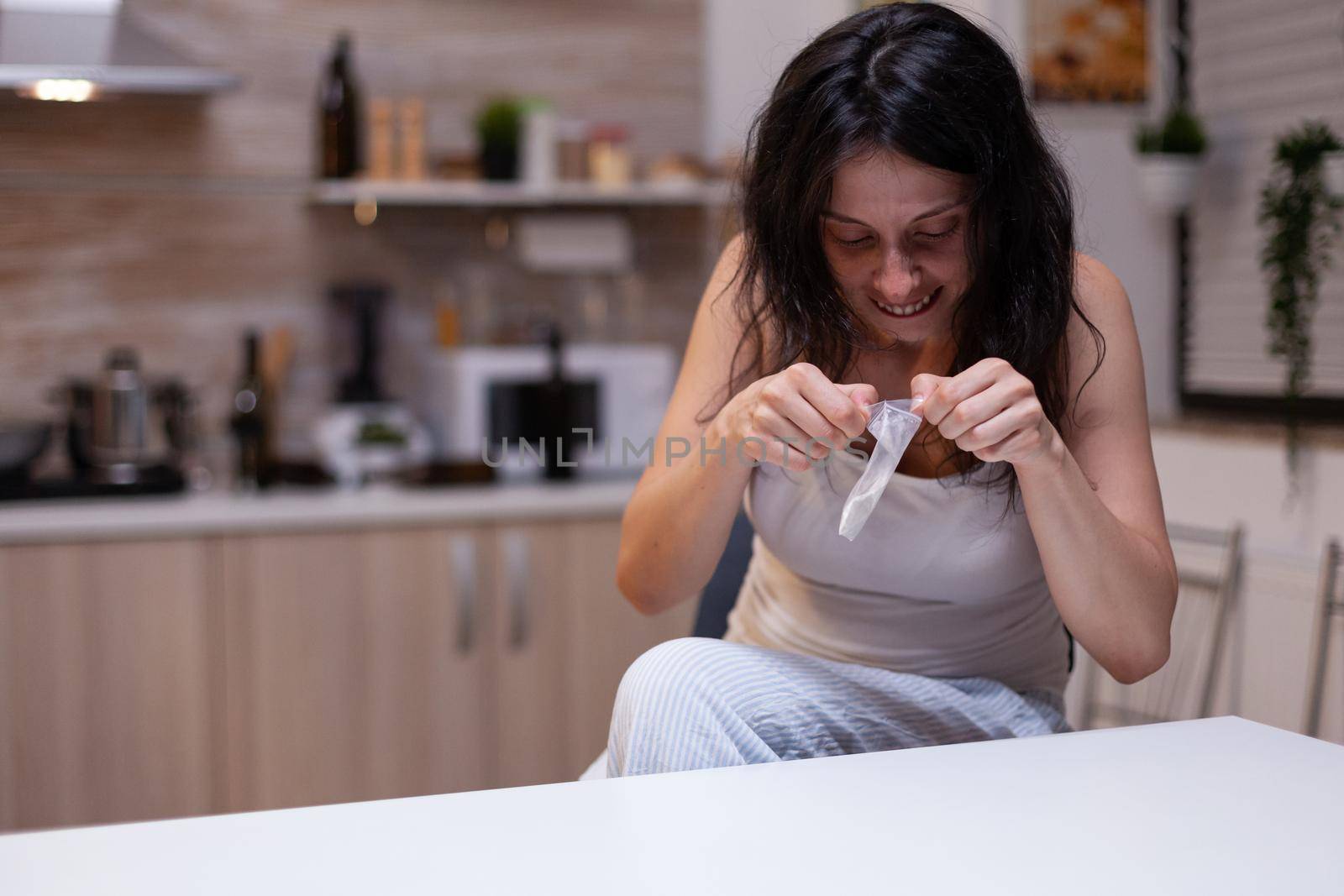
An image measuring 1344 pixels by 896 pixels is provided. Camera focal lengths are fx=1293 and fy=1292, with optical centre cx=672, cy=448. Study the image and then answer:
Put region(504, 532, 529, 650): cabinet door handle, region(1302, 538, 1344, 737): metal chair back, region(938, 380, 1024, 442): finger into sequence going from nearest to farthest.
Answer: region(938, 380, 1024, 442): finger < region(1302, 538, 1344, 737): metal chair back < region(504, 532, 529, 650): cabinet door handle

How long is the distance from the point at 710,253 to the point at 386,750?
1482 mm

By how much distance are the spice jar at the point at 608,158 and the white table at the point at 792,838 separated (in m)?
2.36

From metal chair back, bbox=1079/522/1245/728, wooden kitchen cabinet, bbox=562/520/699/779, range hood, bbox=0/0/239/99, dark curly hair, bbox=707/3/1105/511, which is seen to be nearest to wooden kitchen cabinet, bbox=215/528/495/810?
wooden kitchen cabinet, bbox=562/520/699/779

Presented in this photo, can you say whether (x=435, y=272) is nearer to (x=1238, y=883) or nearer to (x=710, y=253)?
(x=710, y=253)

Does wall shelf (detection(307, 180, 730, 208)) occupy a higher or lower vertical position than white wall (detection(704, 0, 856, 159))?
lower

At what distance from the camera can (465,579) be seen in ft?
8.79

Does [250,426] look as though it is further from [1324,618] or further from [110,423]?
[1324,618]

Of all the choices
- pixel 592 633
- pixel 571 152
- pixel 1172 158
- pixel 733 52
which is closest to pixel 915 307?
pixel 1172 158

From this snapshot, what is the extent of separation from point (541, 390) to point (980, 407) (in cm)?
193

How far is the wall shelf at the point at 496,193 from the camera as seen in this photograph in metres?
2.97

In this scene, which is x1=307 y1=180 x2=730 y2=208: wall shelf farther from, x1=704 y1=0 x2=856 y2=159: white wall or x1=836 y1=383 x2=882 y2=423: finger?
x1=836 y1=383 x2=882 y2=423: finger

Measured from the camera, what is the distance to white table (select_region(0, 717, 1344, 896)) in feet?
2.51

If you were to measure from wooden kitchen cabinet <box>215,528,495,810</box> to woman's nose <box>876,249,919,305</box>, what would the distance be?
163cm

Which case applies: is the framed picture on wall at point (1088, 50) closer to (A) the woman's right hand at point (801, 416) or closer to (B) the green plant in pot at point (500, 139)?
(B) the green plant in pot at point (500, 139)
